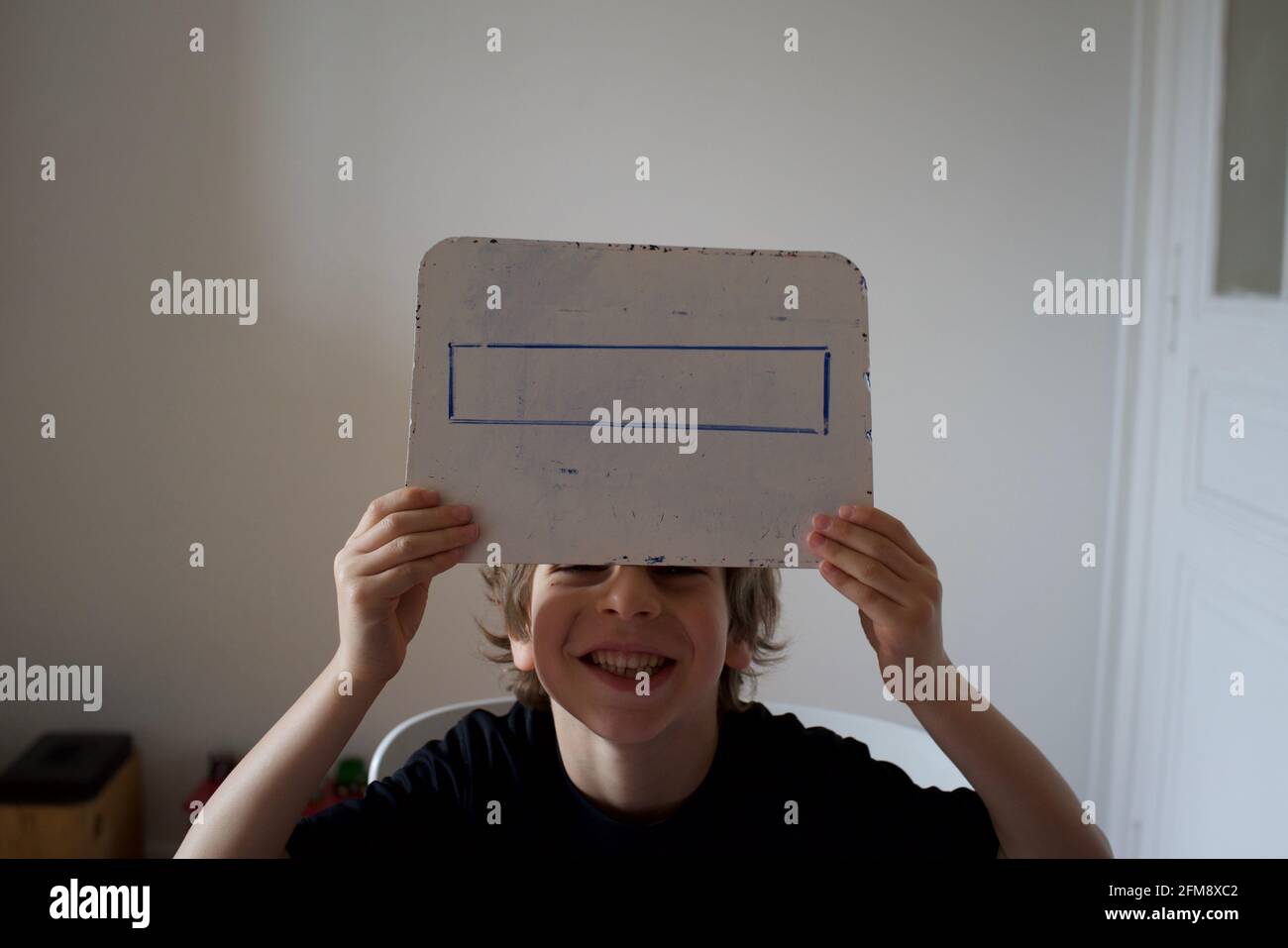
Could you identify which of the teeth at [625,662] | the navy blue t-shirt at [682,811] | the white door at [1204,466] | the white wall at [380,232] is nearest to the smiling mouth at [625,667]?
the teeth at [625,662]

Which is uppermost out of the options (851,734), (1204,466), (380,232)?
(380,232)

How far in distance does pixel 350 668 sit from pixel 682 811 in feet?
1.20

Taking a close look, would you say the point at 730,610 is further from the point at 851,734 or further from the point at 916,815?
the point at 851,734

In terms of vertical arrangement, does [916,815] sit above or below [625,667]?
below

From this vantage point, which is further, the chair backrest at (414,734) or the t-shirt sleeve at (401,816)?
the chair backrest at (414,734)

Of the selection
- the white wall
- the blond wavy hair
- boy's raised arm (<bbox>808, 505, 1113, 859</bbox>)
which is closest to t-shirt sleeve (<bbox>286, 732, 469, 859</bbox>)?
the blond wavy hair

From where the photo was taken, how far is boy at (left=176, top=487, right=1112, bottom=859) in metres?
0.90

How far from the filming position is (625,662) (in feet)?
3.43

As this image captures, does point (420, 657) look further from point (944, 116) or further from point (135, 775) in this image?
point (944, 116)

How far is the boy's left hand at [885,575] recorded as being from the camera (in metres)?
0.90

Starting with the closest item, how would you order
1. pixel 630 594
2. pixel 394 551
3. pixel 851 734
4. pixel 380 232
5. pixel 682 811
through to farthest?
→ pixel 394 551 → pixel 630 594 → pixel 682 811 → pixel 851 734 → pixel 380 232

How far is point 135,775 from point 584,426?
206 centimetres

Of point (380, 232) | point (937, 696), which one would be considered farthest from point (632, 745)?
point (380, 232)

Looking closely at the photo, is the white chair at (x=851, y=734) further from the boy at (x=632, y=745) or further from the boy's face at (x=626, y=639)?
the boy's face at (x=626, y=639)
